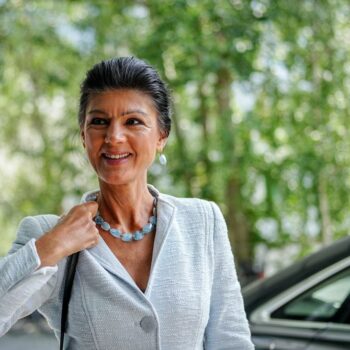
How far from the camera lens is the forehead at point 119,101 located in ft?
5.56

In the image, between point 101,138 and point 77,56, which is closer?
point 101,138

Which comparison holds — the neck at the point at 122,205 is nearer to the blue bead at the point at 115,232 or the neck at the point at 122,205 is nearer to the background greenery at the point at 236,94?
the blue bead at the point at 115,232

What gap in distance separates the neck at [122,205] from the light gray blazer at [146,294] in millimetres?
67

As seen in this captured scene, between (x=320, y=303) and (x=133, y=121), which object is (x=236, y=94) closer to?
(x=320, y=303)

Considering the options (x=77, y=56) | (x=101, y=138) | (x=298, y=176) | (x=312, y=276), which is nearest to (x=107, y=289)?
(x=101, y=138)

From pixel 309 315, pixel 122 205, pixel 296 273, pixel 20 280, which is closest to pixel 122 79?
pixel 122 205

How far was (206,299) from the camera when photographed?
5.53 feet

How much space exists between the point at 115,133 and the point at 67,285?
35 cm

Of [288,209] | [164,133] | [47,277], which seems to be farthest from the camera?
[288,209]

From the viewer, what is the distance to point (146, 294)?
5.35ft

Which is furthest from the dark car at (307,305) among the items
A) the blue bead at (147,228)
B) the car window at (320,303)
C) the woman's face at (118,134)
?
the woman's face at (118,134)

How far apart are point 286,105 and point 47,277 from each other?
4.39 meters

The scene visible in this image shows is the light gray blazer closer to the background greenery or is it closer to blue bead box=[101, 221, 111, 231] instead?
blue bead box=[101, 221, 111, 231]

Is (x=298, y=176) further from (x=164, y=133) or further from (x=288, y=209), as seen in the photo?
(x=164, y=133)
